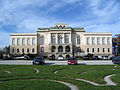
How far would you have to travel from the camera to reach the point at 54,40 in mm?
68688

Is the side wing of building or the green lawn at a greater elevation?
the side wing of building

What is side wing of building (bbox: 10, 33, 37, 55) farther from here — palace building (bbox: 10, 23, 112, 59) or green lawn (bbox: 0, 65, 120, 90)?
green lawn (bbox: 0, 65, 120, 90)

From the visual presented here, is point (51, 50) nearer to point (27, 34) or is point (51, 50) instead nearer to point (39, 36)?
point (39, 36)

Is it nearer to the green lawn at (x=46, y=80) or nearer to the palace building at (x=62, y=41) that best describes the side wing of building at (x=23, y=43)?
the palace building at (x=62, y=41)

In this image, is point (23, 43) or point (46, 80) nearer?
point (46, 80)

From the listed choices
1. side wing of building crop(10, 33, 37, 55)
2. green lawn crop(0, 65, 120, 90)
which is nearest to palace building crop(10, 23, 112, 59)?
side wing of building crop(10, 33, 37, 55)

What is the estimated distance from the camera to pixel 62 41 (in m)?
68.6

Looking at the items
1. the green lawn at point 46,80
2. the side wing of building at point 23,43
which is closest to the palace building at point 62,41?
the side wing of building at point 23,43

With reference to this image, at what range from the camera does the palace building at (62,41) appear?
68.6 m

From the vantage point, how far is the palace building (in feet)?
225

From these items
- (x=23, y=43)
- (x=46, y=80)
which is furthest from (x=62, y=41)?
(x=46, y=80)

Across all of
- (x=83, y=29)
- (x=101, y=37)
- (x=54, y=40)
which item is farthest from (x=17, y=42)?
(x=101, y=37)

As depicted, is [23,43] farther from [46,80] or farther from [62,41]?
[46,80]

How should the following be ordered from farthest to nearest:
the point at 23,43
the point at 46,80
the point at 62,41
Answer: the point at 23,43 < the point at 62,41 < the point at 46,80
